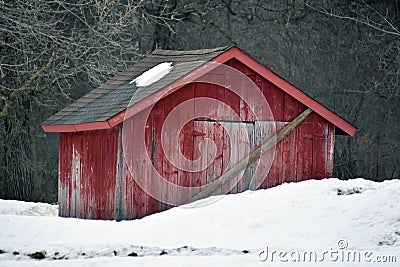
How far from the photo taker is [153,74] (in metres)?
14.3

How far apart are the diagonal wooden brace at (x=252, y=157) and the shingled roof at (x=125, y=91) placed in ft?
5.71

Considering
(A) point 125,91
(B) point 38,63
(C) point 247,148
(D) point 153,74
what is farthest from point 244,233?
(B) point 38,63

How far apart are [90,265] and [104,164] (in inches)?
159

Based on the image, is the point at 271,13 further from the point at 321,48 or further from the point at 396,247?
the point at 396,247

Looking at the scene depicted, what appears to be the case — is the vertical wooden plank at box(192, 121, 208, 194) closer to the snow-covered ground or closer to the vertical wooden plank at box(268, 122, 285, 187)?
the snow-covered ground

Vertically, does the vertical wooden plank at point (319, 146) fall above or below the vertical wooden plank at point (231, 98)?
below

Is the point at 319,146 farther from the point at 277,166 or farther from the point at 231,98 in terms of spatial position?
the point at 231,98

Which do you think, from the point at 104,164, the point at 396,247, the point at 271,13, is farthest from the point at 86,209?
the point at 271,13

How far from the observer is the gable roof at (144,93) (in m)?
12.7

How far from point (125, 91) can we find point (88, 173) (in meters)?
1.52

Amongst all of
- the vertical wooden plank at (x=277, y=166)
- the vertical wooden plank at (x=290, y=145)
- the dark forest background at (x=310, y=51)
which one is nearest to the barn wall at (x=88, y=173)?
the vertical wooden plank at (x=277, y=166)

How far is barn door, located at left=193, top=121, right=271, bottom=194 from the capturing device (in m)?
13.3

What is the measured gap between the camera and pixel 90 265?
9.41m

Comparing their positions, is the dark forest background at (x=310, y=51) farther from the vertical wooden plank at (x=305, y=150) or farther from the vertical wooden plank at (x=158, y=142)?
the vertical wooden plank at (x=158, y=142)
